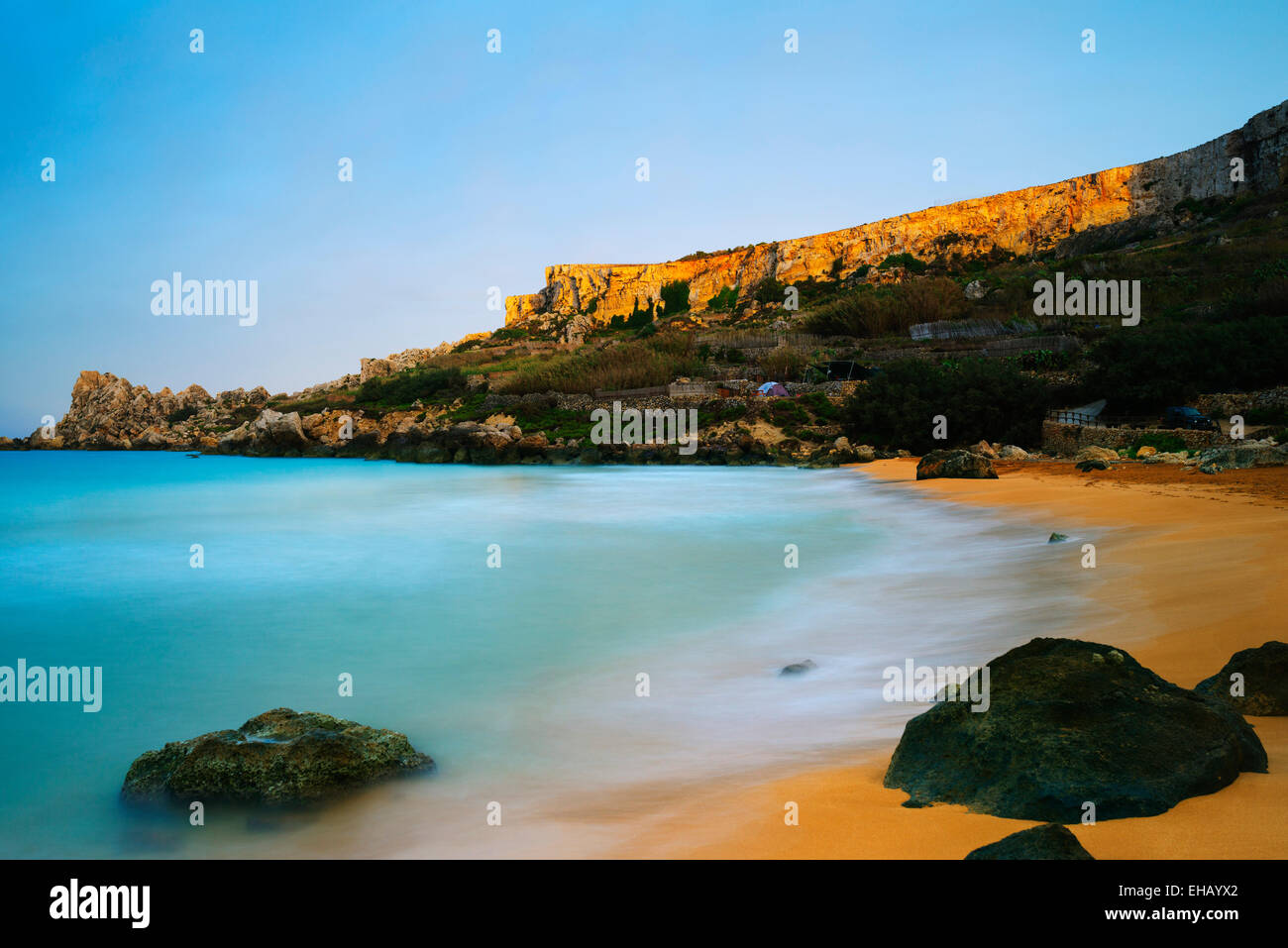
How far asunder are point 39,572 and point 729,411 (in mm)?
26914

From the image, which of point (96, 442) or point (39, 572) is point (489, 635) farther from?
point (96, 442)

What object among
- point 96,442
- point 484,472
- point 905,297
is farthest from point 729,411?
point 96,442

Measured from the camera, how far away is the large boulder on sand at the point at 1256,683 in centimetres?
340

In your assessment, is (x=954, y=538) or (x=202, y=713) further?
(x=954, y=538)

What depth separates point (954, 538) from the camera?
10.8 metres

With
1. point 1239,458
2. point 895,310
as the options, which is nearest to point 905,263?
point 895,310

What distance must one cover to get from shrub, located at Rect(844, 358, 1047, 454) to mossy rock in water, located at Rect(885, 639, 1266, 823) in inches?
935

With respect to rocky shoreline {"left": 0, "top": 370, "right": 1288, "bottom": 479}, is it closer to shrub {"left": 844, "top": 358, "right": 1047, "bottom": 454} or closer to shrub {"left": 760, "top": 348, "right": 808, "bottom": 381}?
shrub {"left": 844, "top": 358, "right": 1047, "bottom": 454}

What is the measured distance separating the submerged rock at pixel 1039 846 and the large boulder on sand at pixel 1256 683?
5.53ft

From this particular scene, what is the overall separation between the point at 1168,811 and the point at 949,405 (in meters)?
25.4

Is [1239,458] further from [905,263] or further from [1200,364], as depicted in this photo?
[905,263]

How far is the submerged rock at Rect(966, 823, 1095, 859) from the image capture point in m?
2.16

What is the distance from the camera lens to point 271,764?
12.3 ft
